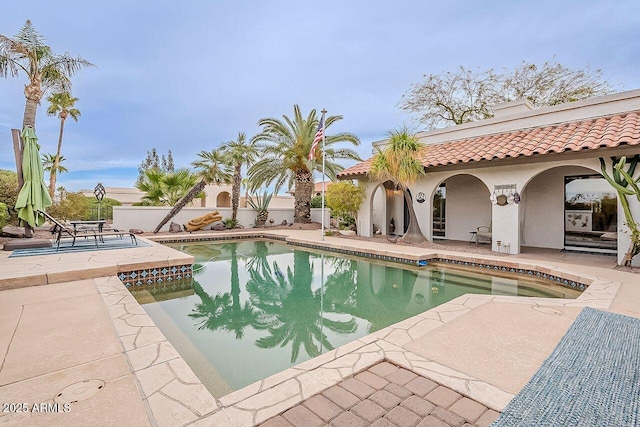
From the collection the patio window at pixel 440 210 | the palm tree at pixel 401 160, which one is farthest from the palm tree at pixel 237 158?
the patio window at pixel 440 210

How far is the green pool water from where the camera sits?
3836 millimetres

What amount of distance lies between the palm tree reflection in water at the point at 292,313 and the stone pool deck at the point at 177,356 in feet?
3.41

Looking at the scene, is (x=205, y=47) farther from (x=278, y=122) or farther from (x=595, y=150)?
(x=595, y=150)

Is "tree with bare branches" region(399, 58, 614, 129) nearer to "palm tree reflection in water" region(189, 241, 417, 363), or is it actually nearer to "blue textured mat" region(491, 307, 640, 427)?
"palm tree reflection in water" region(189, 241, 417, 363)

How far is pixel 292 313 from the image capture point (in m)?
5.38

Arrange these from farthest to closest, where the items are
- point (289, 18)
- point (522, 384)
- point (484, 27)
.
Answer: point (484, 27) → point (289, 18) → point (522, 384)

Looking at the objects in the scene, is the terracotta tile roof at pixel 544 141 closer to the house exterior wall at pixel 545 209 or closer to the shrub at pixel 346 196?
the house exterior wall at pixel 545 209

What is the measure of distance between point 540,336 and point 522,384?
133 cm

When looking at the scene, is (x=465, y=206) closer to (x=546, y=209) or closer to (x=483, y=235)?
(x=483, y=235)

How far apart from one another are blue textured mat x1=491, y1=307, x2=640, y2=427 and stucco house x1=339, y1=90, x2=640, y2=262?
672 cm

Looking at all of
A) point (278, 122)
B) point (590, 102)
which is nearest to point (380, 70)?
point (278, 122)

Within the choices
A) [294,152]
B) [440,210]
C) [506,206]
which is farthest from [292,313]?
[294,152]

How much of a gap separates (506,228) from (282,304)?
27.0 ft

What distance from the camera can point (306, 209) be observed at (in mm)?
20016
